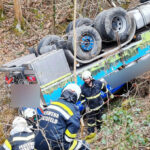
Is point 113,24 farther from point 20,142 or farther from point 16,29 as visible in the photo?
point 16,29

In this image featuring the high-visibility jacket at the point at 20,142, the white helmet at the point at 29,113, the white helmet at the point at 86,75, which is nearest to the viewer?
the high-visibility jacket at the point at 20,142

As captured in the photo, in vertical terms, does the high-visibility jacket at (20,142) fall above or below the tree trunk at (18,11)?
below

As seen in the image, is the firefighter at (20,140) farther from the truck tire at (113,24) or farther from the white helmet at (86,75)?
the truck tire at (113,24)

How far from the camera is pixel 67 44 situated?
19.5 feet

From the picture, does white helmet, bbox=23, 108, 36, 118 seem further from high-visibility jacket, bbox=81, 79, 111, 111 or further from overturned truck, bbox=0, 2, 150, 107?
high-visibility jacket, bbox=81, 79, 111, 111

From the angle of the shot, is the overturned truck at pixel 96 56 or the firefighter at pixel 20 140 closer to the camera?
the firefighter at pixel 20 140

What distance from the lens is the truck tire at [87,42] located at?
587cm

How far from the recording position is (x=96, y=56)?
6.11 m

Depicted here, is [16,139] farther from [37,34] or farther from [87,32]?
[37,34]

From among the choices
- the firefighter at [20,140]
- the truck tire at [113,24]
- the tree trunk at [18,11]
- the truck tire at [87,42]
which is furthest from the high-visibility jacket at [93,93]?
the tree trunk at [18,11]

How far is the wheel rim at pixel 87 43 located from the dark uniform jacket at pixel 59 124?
97.5 inches

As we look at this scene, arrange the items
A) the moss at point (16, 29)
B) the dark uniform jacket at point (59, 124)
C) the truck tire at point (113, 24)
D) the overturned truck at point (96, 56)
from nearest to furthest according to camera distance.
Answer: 1. the dark uniform jacket at point (59, 124)
2. the overturned truck at point (96, 56)
3. the truck tire at point (113, 24)
4. the moss at point (16, 29)

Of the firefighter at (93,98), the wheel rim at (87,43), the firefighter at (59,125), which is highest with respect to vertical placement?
the wheel rim at (87,43)

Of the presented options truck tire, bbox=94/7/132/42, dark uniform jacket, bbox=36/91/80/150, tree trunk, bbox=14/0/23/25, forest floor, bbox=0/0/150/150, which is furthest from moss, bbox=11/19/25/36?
dark uniform jacket, bbox=36/91/80/150
